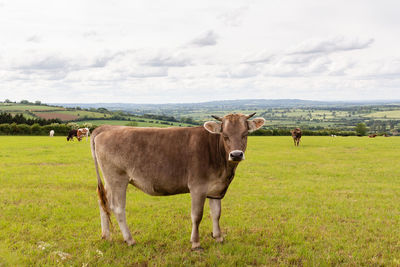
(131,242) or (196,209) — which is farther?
(131,242)

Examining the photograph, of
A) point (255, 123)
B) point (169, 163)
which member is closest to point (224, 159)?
point (255, 123)

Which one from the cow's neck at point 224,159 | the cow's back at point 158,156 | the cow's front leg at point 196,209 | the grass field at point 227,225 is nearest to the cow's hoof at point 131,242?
the grass field at point 227,225

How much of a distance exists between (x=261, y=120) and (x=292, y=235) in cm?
307

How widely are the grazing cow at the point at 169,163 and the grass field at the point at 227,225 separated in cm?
64

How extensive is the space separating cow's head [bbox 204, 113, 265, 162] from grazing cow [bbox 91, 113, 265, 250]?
Result: 2cm

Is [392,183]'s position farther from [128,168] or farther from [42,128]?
[42,128]

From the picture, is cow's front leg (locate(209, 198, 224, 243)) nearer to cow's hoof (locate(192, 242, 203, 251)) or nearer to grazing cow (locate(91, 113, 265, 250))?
grazing cow (locate(91, 113, 265, 250))

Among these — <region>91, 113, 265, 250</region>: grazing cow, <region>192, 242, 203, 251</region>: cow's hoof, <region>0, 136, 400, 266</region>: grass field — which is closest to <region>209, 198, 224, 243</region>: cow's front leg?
<region>91, 113, 265, 250</region>: grazing cow

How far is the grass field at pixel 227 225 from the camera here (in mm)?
6012

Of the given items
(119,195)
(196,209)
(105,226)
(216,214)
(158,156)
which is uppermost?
(158,156)

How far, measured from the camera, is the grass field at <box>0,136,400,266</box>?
6.01 meters

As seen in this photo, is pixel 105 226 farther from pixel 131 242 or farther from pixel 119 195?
pixel 119 195

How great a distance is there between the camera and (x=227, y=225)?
7.90 metres

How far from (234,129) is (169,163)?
1.62m
